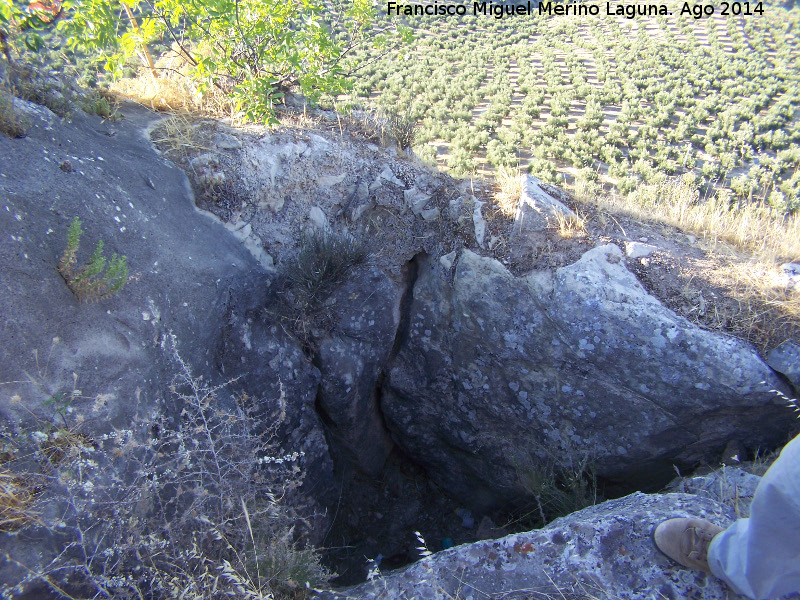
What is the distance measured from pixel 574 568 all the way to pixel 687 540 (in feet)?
1.90

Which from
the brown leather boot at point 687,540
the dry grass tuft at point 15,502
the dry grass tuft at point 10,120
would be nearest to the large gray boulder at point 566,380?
the brown leather boot at point 687,540

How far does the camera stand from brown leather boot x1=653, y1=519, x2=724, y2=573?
224cm

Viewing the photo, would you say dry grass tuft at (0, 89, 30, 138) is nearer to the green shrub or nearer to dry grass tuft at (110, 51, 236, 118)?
dry grass tuft at (110, 51, 236, 118)

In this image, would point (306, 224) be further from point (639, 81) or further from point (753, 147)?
point (639, 81)

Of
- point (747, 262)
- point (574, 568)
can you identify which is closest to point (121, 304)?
point (574, 568)

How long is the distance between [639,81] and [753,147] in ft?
17.8

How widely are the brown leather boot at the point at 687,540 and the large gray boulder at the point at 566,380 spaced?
132cm

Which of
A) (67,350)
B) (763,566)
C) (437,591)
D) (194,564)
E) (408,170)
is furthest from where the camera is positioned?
(408,170)

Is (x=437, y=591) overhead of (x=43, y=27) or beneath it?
beneath

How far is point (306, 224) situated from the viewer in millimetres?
4137

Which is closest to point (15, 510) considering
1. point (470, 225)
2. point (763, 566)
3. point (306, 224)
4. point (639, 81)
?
point (306, 224)

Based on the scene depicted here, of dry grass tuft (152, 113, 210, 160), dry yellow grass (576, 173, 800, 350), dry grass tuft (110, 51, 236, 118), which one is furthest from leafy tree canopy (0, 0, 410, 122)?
dry yellow grass (576, 173, 800, 350)

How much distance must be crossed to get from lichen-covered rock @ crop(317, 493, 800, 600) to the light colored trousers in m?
0.25

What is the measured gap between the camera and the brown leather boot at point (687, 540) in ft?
7.36
